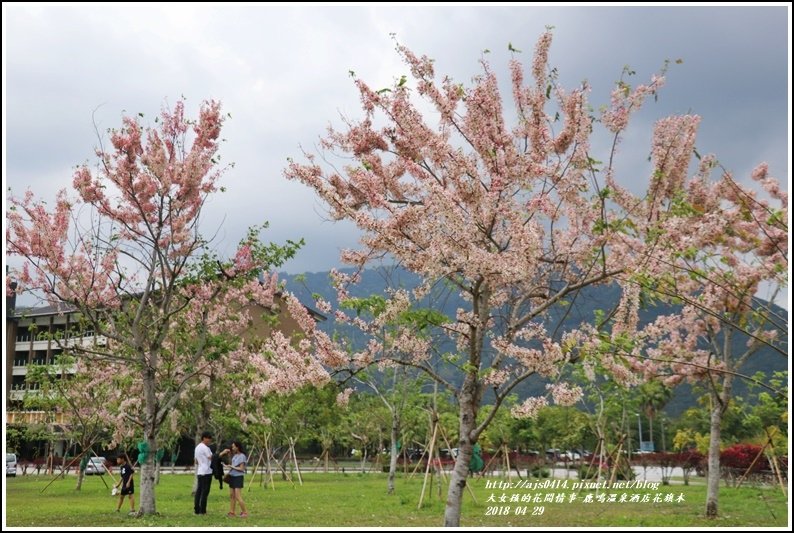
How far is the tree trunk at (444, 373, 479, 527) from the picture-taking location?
8.52 metres

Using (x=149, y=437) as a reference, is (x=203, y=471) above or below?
below

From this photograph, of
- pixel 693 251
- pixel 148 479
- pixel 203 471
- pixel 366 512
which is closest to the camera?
pixel 693 251

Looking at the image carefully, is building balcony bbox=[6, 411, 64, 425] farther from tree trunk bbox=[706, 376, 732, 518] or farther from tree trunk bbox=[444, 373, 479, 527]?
tree trunk bbox=[444, 373, 479, 527]

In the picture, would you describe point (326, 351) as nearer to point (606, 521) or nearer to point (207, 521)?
point (207, 521)

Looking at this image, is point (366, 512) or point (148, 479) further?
point (366, 512)

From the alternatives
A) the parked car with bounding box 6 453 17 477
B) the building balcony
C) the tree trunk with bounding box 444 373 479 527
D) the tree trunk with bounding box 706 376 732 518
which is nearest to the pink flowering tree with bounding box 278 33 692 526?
the tree trunk with bounding box 444 373 479 527

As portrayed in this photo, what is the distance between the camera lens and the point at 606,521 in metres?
14.7

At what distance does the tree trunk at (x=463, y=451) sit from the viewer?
8.52 metres

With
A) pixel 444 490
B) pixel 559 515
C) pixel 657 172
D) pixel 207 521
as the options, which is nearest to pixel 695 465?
pixel 444 490

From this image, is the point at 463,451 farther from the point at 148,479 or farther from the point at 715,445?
the point at 148,479

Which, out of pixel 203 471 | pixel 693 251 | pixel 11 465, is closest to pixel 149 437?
pixel 203 471

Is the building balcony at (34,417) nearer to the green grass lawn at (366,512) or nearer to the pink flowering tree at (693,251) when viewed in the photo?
the green grass lawn at (366,512)

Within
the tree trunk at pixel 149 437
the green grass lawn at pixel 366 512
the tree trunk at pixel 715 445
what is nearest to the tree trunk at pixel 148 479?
the tree trunk at pixel 149 437

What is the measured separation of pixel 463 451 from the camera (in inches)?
336
